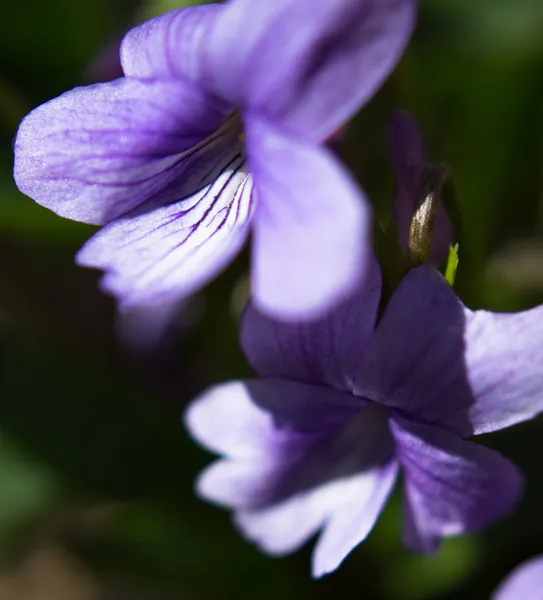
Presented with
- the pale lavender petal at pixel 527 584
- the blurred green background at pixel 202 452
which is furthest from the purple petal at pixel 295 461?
the blurred green background at pixel 202 452

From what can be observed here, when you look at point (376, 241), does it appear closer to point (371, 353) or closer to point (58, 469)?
point (371, 353)

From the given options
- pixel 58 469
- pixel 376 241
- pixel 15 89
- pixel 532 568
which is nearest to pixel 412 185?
pixel 376 241

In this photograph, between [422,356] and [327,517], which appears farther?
[327,517]

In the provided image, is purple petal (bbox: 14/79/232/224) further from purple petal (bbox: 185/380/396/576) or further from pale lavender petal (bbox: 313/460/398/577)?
pale lavender petal (bbox: 313/460/398/577)

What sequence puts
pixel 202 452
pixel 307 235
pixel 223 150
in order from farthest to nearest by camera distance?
pixel 202 452 < pixel 223 150 < pixel 307 235

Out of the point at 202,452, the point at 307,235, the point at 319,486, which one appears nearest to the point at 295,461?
the point at 319,486

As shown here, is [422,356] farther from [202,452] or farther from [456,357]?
[202,452]
